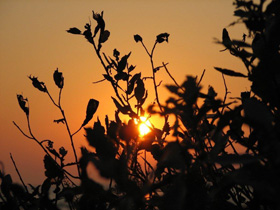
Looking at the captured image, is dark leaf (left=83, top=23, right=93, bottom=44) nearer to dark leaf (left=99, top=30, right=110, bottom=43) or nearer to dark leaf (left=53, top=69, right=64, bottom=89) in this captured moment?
dark leaf (left=99, top=30, right=110, bottom=43)

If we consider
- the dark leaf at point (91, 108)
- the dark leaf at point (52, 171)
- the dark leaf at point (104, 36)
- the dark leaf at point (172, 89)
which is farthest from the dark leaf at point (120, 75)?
the dark leaf at point (172, 89)

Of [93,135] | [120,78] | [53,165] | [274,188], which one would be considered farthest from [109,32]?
[274,188]

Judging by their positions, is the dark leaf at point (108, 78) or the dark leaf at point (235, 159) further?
the dark leaf at point (108, 78)

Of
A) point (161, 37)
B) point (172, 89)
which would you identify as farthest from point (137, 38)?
point (172, 89)

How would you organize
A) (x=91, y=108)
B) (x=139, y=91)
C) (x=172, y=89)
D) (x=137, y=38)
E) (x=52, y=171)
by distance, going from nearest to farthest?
(x=172, y=89)
(x=52, y=171)
(x=91, y=108)
(x=139, y=91)
(x=137, y=38)

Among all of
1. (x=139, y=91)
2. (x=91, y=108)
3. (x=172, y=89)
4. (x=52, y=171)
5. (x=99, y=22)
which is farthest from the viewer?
(x=99, y=22)

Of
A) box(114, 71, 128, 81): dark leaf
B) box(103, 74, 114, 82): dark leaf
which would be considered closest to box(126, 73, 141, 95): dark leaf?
box(114, 71, 128, 81): dark leaf

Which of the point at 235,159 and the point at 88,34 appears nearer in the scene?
the point at 235,159

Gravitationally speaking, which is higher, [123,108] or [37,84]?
[37,84]

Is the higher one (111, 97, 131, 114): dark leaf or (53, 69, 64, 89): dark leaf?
(53, 69, 64, 89): dark leaf

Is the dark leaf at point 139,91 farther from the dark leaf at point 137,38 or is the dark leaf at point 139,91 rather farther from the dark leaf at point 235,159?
the dark leaf at point 235,159

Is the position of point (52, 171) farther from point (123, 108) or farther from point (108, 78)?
point (108, 78)

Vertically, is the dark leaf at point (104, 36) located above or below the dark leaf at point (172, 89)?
above

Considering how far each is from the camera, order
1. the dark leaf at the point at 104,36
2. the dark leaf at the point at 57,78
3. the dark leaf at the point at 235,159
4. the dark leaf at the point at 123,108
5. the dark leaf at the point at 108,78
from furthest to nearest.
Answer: the dark leaf at the point at 104,36
the dark leaf at the point at 57,78
the dark leaf at the point at 108,78
the dark leaf at the point at 123,108
the dark leaf at the point at 235,159
